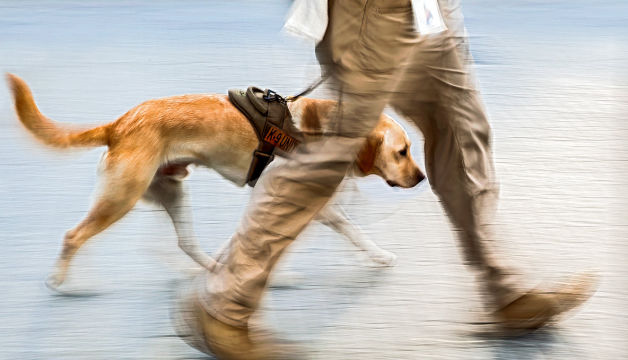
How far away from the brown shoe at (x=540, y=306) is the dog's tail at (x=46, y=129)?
5.09 feet

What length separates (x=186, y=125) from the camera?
3.59 metres

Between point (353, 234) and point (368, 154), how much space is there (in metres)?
0.44

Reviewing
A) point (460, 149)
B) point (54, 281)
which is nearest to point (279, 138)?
point (460, 149)

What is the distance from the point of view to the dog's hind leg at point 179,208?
381cm

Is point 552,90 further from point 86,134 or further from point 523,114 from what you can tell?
point 86,134

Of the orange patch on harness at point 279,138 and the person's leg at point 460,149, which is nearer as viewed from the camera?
the person's leg at point 460,149

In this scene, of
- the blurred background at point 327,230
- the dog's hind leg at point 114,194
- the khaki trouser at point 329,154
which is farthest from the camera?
the dog's hind leg at point 114,194

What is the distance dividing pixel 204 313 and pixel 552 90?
402 cm

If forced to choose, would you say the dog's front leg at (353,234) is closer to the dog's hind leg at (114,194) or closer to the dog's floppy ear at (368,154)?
the dog's floppy ear at (368,154)

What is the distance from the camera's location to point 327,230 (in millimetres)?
4336

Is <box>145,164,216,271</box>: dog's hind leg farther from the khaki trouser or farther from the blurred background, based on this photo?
the khaki trouser

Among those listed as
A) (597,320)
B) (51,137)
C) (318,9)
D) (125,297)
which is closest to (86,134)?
(51,137)

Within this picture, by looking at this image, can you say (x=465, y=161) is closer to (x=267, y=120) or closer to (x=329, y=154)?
(x=329, y=154)

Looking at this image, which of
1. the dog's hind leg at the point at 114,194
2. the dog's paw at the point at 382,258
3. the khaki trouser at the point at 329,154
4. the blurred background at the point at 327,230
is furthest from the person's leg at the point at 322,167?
the dog's paw at the point at 382,258
